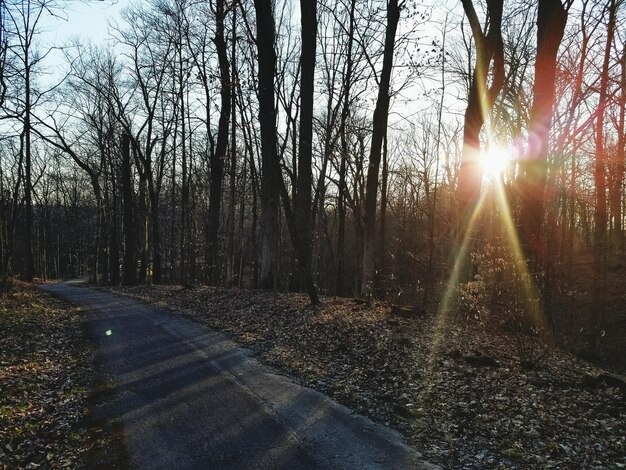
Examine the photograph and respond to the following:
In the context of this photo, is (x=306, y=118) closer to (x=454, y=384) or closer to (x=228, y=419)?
(x=454, y=384)

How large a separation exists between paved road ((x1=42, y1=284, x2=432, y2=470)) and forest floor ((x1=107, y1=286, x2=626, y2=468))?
479 millimetres

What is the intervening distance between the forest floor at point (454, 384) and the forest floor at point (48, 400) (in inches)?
121

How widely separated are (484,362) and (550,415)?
6.30 feet

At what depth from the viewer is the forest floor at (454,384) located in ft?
15.5

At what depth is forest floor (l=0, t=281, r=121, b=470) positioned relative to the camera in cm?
470

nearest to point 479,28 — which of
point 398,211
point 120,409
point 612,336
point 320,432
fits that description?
point 320,432

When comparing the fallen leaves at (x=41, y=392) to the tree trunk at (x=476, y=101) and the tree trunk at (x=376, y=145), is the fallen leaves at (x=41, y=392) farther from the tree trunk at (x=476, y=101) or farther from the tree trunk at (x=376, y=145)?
the tree trunk at (x=476, y=101)

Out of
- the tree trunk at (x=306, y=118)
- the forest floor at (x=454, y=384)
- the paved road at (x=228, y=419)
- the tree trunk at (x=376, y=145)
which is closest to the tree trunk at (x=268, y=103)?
the tree trunk at (x=306, y=118)

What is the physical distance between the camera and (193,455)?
4578mm

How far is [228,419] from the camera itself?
214 inches

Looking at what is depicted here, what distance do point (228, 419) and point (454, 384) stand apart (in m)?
3.41

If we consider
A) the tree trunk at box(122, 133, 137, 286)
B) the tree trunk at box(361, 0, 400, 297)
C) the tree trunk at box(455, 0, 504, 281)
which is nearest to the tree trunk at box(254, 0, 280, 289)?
the tree trunk at box(361, 0, 400, 297)

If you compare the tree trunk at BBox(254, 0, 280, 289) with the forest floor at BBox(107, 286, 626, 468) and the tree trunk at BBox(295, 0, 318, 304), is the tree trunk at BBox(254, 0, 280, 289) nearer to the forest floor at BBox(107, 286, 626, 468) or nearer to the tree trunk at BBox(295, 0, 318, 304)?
the tree trunk at BBox(295, 0, 318, 304)

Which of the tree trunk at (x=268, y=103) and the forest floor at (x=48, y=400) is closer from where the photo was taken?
the forest floor at (x=48, y=400)
